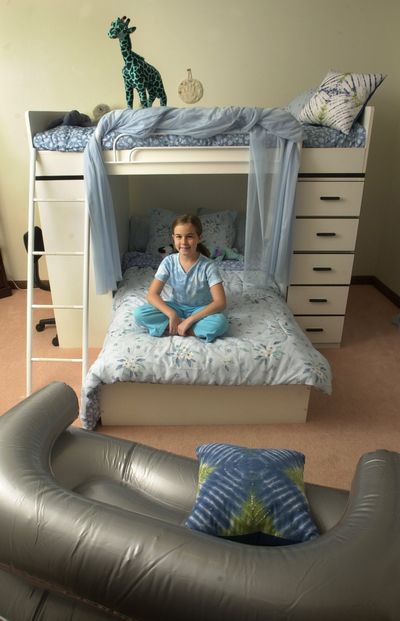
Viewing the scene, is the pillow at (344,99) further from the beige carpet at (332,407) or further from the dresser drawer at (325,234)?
the beige carpet at (332,407)

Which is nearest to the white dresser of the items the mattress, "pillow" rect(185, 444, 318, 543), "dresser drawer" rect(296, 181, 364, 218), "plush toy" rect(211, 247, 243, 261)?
"dresser drawer" rect(296, 181, 364, 218)

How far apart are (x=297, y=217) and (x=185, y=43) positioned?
165 centimetres

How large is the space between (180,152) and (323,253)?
3.52 ft

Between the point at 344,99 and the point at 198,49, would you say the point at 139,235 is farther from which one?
the point at 344,99

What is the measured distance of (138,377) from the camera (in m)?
1.82

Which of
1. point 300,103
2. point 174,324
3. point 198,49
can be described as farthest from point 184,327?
point 198,49

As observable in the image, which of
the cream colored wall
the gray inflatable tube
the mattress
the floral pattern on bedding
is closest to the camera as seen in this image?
the gray inflatable tube

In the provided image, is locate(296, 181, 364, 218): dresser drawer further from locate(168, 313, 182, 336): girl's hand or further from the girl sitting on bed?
locate(168, 313, 182, 336): girl's hand

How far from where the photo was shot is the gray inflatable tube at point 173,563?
64 cm

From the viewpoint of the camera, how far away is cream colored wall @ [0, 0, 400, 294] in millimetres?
2869

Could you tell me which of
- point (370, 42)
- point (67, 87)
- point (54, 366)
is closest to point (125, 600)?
point (54, 366)

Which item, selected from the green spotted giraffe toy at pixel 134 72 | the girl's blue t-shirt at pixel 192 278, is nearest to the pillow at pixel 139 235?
the green spotted giraffe toy at pixel 134 72

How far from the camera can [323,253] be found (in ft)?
8.27

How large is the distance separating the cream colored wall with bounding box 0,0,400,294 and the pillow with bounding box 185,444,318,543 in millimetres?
2891
